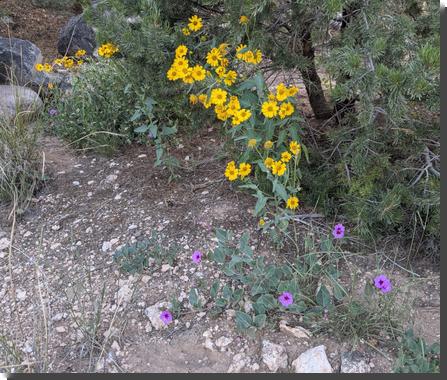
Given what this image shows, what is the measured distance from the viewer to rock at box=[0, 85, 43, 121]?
11.0 ft

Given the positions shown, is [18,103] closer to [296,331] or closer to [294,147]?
[294,147]

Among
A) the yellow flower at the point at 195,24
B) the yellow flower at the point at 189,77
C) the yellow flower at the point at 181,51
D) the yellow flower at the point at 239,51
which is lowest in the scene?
the yellow flower at the point at 189,77

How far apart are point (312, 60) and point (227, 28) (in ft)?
1.56

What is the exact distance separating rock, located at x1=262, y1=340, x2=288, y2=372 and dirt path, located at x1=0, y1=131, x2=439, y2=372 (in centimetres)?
3

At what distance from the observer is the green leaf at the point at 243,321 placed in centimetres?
218

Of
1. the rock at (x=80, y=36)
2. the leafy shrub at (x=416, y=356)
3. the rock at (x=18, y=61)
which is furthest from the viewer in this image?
the rock at (x=80, y=36)

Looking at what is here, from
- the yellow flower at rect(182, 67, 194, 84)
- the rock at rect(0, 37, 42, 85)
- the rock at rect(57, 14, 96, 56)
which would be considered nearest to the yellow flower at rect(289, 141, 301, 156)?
the yellow flower at rect(182, 67, 194, 84)

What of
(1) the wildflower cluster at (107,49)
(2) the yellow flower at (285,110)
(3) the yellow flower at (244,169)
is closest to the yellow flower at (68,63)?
(1) the wildflower cluster at (107,49)

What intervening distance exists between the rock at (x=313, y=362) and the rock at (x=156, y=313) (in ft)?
1.91

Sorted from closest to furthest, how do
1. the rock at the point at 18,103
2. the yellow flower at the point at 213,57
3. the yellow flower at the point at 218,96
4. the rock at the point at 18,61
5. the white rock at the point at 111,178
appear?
the yellow flower at the point at 218,96
the yellow flower at the point at 213,57
the white rock at the point at 111,178
the rock at the point at 18,103
the rock at the point at 18,61

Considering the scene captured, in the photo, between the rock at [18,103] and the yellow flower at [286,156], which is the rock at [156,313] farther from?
the rock at [18,103]

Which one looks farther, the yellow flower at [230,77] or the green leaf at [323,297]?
the yellow flower at [230,77]

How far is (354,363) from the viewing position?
2.07m

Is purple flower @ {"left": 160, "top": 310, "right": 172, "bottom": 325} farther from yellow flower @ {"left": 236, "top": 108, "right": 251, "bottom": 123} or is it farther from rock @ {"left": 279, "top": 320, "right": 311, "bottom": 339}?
yellow flower @ {"left": 236, "top": 108, "right": 251, "bottom": 123}
